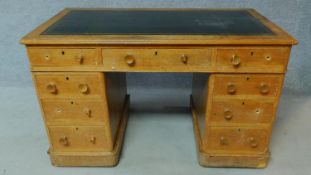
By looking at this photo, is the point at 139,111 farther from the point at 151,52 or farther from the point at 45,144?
the point at 151,52

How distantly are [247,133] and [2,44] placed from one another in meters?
2.00

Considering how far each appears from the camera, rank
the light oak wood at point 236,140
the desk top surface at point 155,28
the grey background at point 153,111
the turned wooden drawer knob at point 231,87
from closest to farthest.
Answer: the desk top surface at point 155,28, the turned wooden drawer knob at point 231,87, the light oak wood at point 236,140, the grey background at point 153,111

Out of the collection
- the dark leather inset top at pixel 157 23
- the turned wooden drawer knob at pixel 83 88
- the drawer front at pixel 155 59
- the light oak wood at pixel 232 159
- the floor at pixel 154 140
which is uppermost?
the dark leather inset top at pixel 157 23

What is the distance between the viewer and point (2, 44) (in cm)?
234

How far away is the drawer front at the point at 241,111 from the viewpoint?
1.43 m

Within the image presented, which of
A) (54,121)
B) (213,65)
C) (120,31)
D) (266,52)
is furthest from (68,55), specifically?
(266,52)

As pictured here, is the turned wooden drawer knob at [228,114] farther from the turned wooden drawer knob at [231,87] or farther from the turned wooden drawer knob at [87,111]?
the turned wooden drawer knob at [87,111]

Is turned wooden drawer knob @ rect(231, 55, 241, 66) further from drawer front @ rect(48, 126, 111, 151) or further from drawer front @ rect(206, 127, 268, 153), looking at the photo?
drawer front @ rect(48, 126, 111, 151)

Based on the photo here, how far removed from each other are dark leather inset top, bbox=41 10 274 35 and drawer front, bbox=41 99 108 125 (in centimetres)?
34

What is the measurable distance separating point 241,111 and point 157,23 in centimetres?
62

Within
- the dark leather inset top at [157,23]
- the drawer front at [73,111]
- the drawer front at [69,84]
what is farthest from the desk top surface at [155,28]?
→ the drawer front at [73,111]

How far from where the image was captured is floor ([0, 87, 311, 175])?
1.60m

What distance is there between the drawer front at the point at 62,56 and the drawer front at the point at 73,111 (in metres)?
0.20

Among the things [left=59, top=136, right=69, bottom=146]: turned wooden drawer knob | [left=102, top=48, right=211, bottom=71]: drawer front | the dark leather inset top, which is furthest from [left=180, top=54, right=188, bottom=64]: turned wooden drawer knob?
[left=59, top=136, right=69, bottom=146]: turned wooden drawer knob
